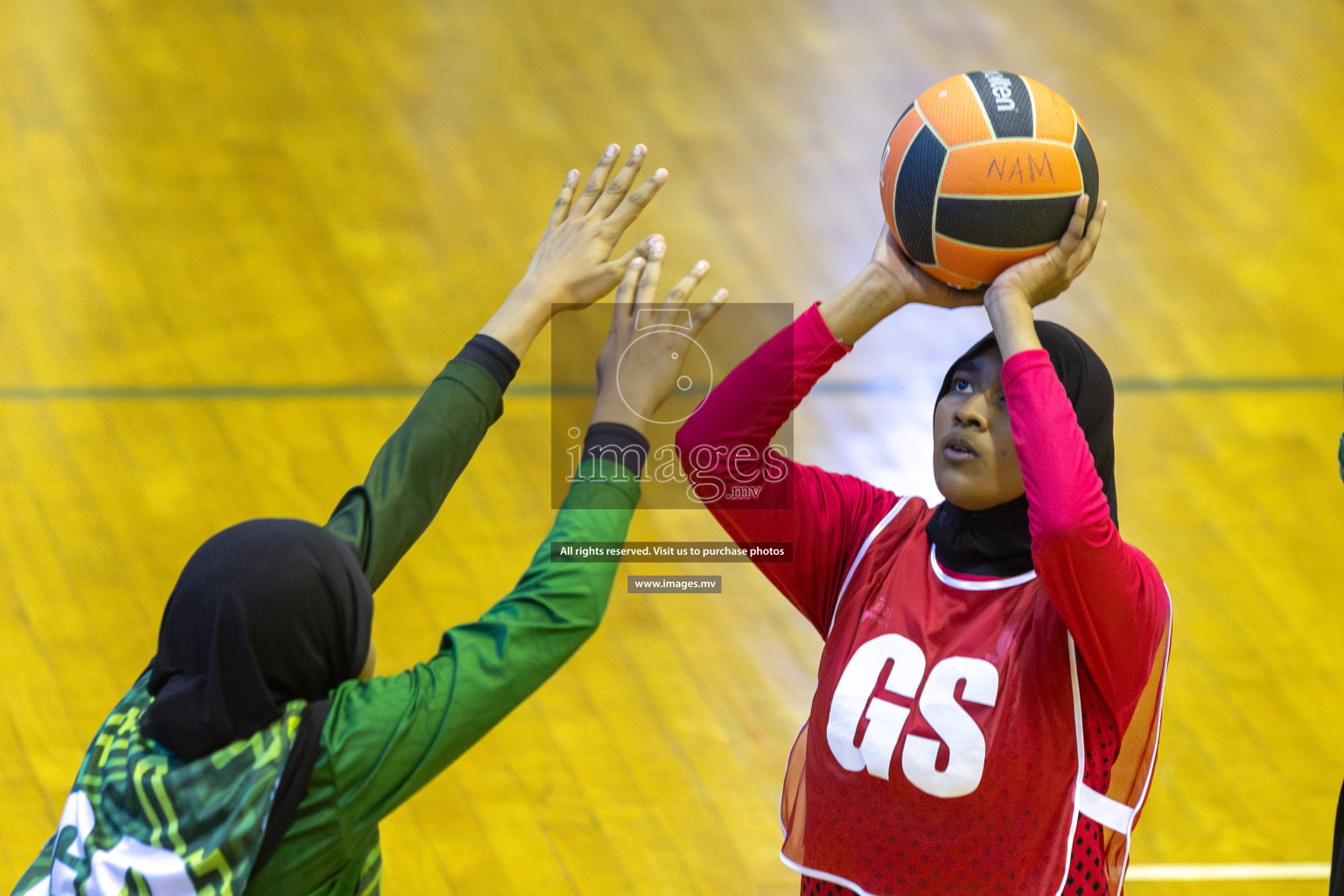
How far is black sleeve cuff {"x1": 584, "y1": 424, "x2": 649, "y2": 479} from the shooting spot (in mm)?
1709

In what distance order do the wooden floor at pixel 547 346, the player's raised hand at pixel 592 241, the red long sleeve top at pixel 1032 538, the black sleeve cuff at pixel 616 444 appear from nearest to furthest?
the black sleeve cuff at pixel 616 444 < the red long sleeve top at pixel 1032 538 < the player's raised hand at pixel 592 241 < the wooden floor at pixel 547 346

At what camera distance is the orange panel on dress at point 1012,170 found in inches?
81.2

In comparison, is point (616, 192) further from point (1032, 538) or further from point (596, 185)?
point (1032, 538)

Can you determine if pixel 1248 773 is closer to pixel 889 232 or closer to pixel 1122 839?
pixel 1122 839

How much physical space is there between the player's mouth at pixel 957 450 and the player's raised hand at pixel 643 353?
1.56 ft

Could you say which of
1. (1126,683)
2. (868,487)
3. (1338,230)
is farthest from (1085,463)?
(1338,230)

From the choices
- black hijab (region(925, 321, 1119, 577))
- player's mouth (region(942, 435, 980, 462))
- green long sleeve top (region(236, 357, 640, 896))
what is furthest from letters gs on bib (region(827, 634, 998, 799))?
green long sleeve top (region(236, 357, 640, 896))

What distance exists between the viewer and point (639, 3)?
6.34 meters

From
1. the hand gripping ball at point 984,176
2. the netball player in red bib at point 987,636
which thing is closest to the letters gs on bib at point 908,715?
the netball player in red bib at point 987,636

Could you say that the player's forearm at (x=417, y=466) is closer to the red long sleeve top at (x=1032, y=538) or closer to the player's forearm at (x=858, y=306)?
the red long sleeve top at (x=1032, y=538)

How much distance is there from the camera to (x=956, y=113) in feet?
7.10

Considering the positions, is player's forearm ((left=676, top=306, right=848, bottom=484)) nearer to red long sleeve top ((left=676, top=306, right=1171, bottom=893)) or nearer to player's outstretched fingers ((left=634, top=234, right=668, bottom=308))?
red long sleeve top ((left=676, top=306, right=1171, bottom=893))

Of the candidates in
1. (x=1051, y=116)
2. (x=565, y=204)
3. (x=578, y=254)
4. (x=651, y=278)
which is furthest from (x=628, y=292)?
(x=1051, y=116)

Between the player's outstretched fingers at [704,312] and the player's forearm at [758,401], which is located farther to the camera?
the player's forearm at [758,401]
